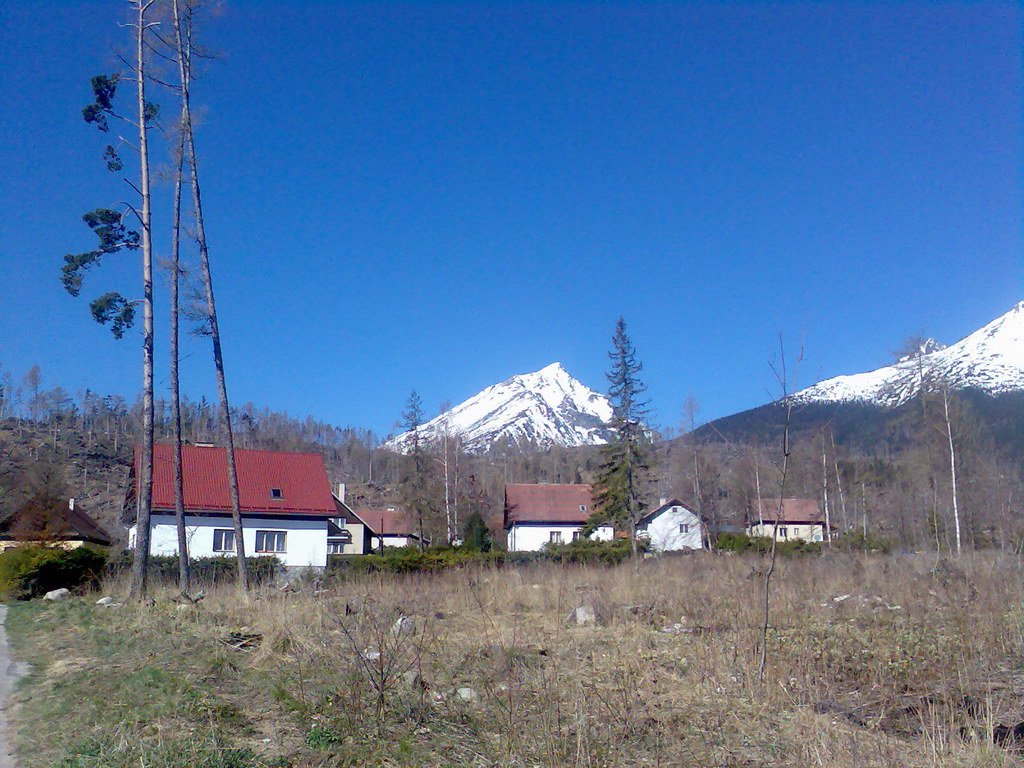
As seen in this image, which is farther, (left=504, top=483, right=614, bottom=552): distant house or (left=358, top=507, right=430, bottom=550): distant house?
(left=358, top=507, right=430, bottom=550): distant house

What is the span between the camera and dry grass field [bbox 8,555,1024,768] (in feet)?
14.8

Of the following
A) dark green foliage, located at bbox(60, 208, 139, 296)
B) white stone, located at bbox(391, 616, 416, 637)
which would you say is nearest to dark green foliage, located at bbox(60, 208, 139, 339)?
dark green foliage, located at bbox(60, 208, 139, 296)

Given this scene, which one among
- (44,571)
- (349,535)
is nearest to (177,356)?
(44,571)

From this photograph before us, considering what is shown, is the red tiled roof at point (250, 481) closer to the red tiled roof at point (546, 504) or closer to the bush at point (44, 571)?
the bush at point (44, 571)

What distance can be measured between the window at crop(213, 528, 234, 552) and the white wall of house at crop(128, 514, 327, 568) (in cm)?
14

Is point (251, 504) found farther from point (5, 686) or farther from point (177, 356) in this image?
point (5, 686)

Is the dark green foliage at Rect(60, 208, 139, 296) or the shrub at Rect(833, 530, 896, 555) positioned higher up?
the dark green foliage at Rect(60, 208, 139, 296)

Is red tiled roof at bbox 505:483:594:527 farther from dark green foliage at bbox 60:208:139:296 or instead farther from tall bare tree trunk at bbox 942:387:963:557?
dark green foliage at bbox 60:208:139:296

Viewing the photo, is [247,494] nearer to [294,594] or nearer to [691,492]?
[294,594]

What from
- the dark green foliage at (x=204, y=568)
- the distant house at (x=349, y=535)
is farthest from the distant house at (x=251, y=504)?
the distant house at (x=349, y=535)

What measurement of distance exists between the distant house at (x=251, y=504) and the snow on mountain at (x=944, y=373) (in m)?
25.9

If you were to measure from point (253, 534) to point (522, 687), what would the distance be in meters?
32.6

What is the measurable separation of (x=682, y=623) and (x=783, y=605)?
1.78 meters

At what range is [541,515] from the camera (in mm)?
57188
